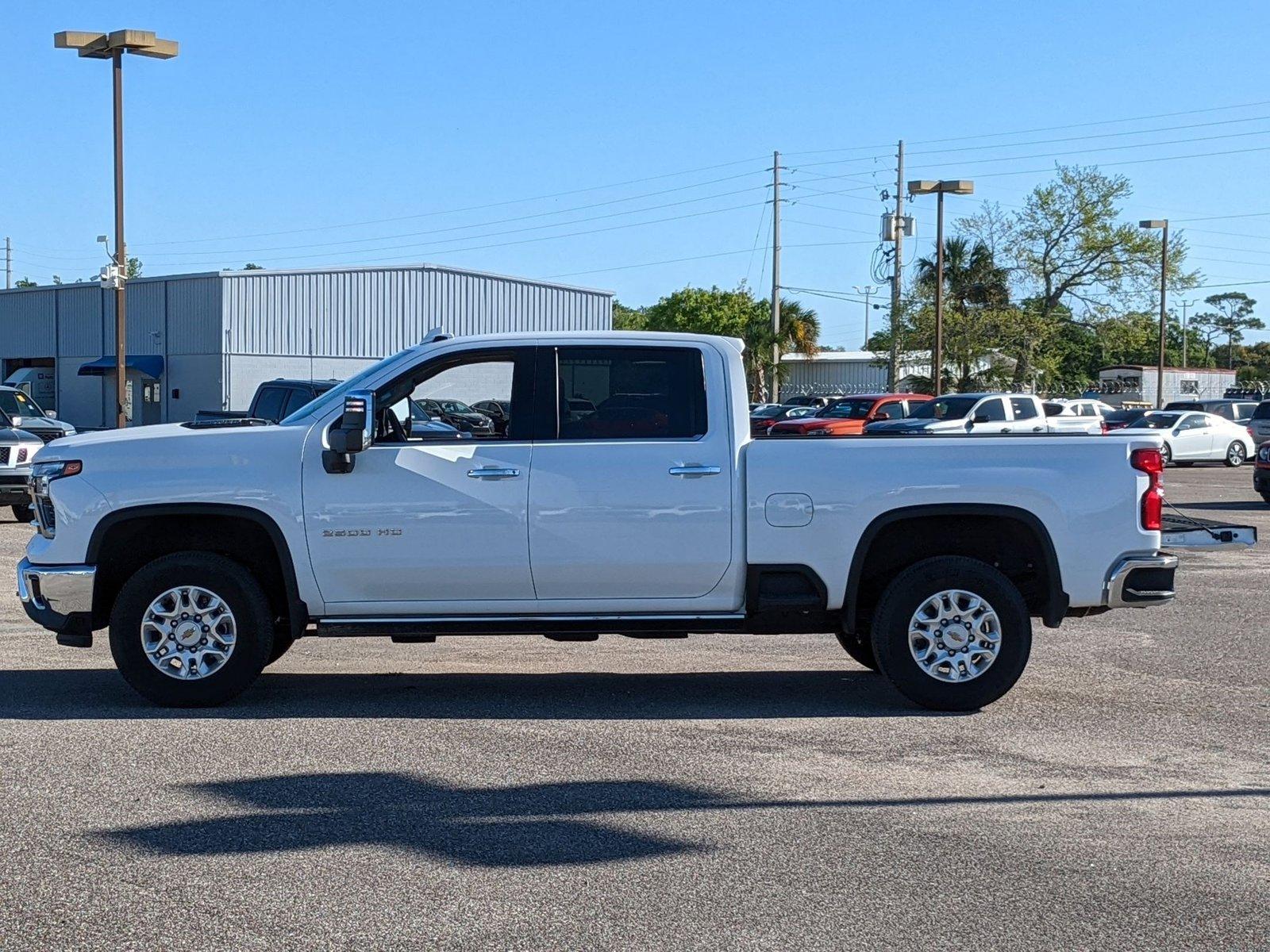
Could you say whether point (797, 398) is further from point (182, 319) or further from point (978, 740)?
point (978, 740)

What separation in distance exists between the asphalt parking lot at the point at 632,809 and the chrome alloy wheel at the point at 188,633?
27 centimetres

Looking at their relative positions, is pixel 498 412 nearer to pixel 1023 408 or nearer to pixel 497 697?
pixel 497 697

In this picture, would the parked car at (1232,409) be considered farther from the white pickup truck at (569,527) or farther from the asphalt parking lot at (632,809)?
the white pickup truck at (569,527)

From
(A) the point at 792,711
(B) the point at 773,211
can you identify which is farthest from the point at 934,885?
(B) the point at 773,211

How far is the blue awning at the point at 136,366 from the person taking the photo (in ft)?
175

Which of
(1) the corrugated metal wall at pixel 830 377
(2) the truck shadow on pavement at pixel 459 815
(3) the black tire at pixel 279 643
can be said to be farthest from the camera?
(1) the corrugated metal wall at pixel 830 377

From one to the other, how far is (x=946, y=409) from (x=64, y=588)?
2733 centimetres

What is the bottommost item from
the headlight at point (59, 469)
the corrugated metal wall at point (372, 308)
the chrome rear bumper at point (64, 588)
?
the chrome rear bumper at point (64, 588)

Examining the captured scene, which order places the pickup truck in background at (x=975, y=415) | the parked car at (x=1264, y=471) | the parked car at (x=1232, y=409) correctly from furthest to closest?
the parked car at (x=1232, y=409) < the pickup truck in background at (x=975, y=415) < the parked car at (x=1264, y=471)

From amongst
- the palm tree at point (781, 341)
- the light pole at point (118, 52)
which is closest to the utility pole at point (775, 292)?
the palm tree at point (781, 341)

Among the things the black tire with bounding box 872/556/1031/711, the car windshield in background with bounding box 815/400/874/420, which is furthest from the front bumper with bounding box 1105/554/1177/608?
the car windshield in background with bounding box 815/400/874/420

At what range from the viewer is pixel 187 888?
5.04m

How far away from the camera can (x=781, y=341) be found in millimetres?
62719

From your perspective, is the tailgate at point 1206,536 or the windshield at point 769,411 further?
the windshield at point 769,411
